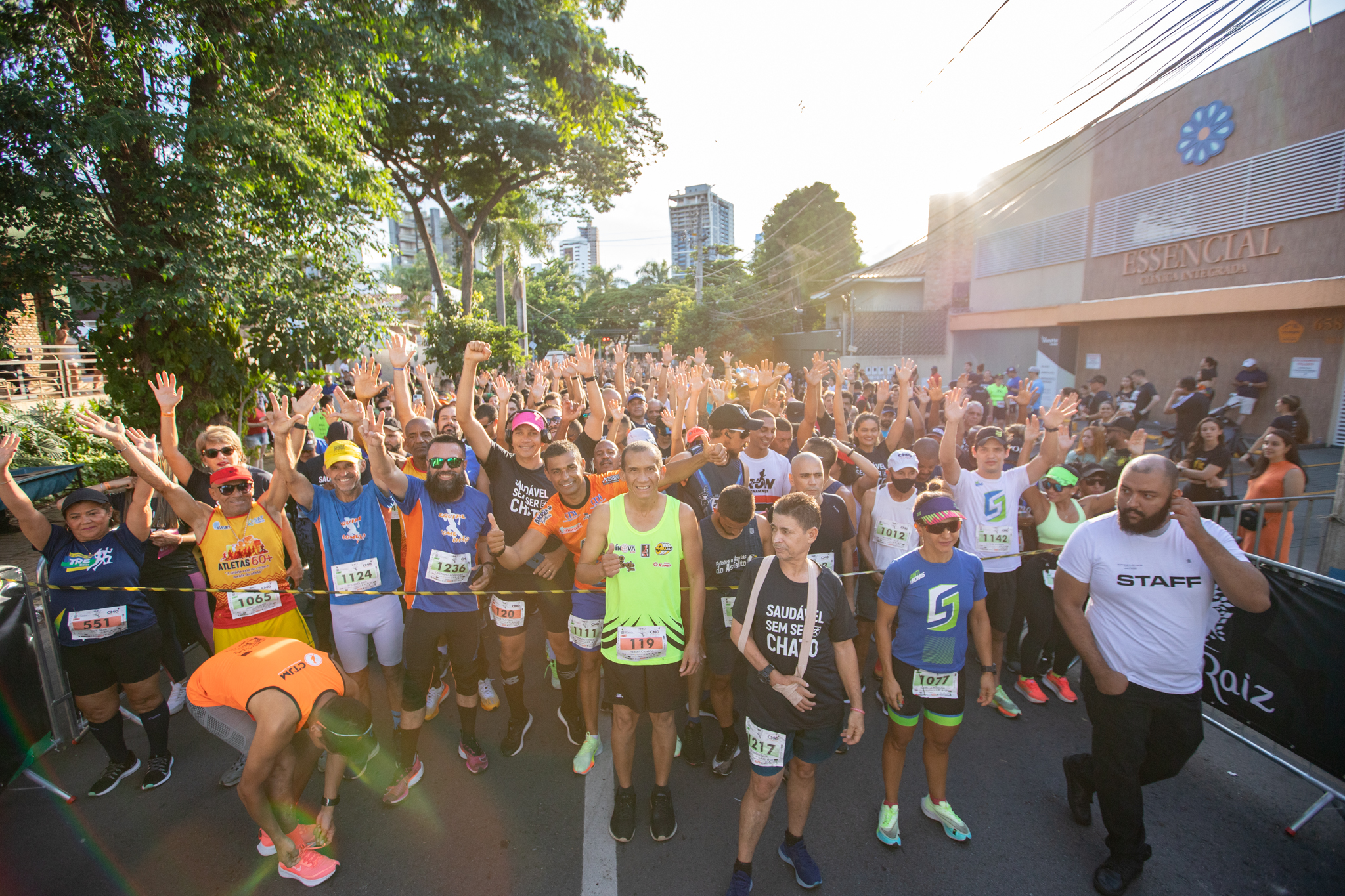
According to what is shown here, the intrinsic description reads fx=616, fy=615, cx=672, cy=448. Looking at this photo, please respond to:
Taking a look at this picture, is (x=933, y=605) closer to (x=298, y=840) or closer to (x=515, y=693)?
(x=515, y=693)

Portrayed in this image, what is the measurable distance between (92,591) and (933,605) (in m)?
4.97

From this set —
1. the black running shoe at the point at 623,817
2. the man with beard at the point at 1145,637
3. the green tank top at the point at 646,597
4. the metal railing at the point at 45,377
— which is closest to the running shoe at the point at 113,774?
the black running shoe at the point at 623,817

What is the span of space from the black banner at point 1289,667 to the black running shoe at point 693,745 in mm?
3138

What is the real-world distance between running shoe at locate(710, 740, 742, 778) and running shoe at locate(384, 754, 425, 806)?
6.15 ft

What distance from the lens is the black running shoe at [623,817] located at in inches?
132

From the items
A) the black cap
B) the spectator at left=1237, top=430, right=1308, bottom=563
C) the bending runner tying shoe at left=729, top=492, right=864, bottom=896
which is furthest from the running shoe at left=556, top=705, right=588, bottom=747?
the spectator at left=1237, top=430, right=1308, bottom=563

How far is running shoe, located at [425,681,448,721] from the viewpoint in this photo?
464 cm

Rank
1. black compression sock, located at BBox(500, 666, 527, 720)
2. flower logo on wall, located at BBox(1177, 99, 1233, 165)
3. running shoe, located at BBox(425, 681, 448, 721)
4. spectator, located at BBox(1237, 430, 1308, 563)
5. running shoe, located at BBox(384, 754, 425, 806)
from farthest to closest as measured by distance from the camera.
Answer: flower logo on wall, located at BBox(1177, 99, 1233, 165) < spectator, located at BBox(1237, 430, 1308, 563) < running shoe, located at BBox(425, 681, 448, 721) < black compression sock, located at BBox(500, 666, 527, 720) < running shoe, located at BBox(384, 754, 425, 806)

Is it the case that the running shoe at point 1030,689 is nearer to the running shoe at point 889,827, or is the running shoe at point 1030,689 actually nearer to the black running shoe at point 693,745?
the running shoe at point 889,827

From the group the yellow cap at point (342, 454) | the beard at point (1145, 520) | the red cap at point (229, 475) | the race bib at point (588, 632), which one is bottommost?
the race bib at point (588, 632)

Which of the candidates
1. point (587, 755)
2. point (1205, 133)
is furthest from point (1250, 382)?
point (587, 755)

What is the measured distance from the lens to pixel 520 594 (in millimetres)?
4254

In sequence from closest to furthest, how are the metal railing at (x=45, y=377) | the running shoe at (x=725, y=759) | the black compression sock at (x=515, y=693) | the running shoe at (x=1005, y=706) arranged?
the running shoe at (x=725, y=759) → the black compression sock at (x=515, y=693) → the running shoe at (x=1005, y=706) → the metal railing at (x=45, y=377)

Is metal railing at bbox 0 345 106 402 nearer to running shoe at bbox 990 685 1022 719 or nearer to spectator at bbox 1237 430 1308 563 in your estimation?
running shoe at bbox 990 685 1022 719
